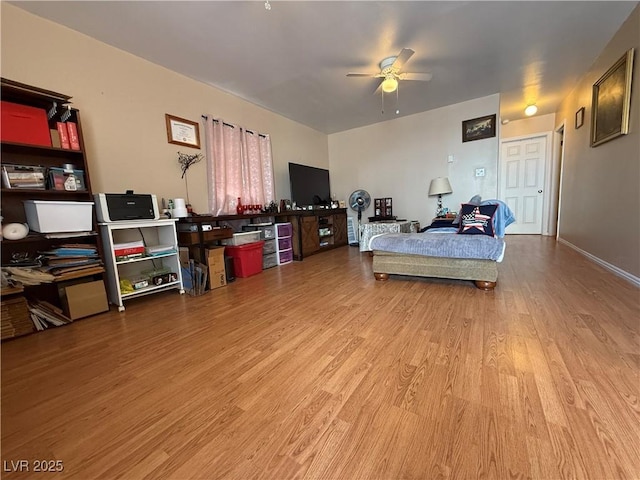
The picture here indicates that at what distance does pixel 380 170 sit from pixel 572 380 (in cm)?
469

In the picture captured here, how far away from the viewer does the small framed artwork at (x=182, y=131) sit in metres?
2.97

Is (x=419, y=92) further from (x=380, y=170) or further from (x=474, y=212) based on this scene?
(x=474, y=212)

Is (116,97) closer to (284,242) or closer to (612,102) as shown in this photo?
(284,242)

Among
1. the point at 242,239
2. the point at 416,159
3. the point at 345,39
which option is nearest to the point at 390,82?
the point at 345,39

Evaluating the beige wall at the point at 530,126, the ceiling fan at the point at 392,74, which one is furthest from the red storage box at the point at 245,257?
the beige wall at the point at 530,126

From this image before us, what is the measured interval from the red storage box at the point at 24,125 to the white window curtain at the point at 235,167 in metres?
1.57

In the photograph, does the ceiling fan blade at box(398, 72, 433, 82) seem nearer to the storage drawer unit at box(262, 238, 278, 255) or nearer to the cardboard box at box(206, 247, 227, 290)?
the storage drawer unit at box(262, 238, 278, 255)

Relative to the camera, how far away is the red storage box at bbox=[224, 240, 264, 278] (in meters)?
3.25

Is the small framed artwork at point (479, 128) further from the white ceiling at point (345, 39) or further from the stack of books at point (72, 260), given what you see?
the stack of books at point (72, 260)

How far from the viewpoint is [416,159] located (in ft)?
16.1

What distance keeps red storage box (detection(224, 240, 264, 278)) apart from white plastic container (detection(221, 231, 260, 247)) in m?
0.07

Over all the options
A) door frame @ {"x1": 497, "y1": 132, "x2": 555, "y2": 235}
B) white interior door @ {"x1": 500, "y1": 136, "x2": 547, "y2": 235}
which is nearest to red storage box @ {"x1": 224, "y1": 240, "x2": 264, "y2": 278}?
door frame @ {"x1": 497, "y1": 132, "x2": 555, "y2": 235}

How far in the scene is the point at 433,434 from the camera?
0.92m

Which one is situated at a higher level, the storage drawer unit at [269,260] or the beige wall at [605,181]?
the beige wall at [605,181]
